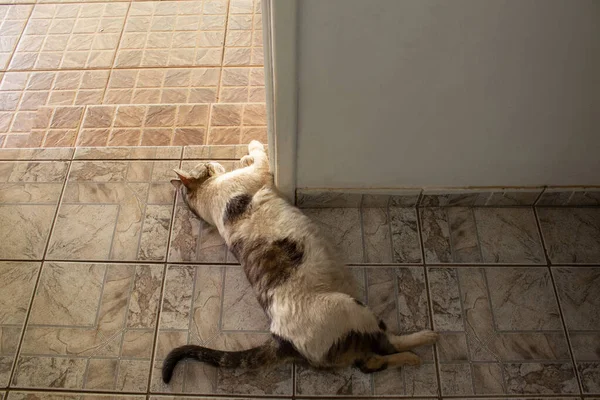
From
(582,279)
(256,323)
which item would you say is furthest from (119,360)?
(582,279)

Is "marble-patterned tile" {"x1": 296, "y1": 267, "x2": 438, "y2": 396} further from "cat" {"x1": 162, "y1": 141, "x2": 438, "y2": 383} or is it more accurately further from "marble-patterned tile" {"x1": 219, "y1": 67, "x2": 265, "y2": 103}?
"marble-patterned tile" {"x1": 219, "y1": 67, "x2": 265, "y2": 103}

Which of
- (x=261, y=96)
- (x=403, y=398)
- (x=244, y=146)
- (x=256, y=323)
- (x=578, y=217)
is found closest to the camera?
(x=403, y=398)

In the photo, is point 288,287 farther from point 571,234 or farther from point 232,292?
point 571,234

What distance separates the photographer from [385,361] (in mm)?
1552

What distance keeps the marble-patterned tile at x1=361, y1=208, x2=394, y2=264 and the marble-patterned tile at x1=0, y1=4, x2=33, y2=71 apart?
1.87 metres

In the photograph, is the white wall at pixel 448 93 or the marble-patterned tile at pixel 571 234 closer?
the white wall at pixel 448 93

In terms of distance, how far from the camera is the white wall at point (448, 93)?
120cm

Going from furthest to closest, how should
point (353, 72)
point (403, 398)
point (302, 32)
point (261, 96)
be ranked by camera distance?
point (261, 96)
point (403, 398)
point (353, 72)
point (302, 32)

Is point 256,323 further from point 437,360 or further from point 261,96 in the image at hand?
point 261,96

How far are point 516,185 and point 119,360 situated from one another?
4.91 ft

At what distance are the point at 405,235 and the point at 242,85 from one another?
1.01 m

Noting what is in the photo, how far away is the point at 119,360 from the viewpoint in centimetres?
164

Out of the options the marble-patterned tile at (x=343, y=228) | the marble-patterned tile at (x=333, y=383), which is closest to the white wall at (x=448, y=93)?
the marble-patterned tile at (x=343, y=228)

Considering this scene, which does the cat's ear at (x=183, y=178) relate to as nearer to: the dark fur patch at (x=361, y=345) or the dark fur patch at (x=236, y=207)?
the dark fur patch at (x=236, y=207)
